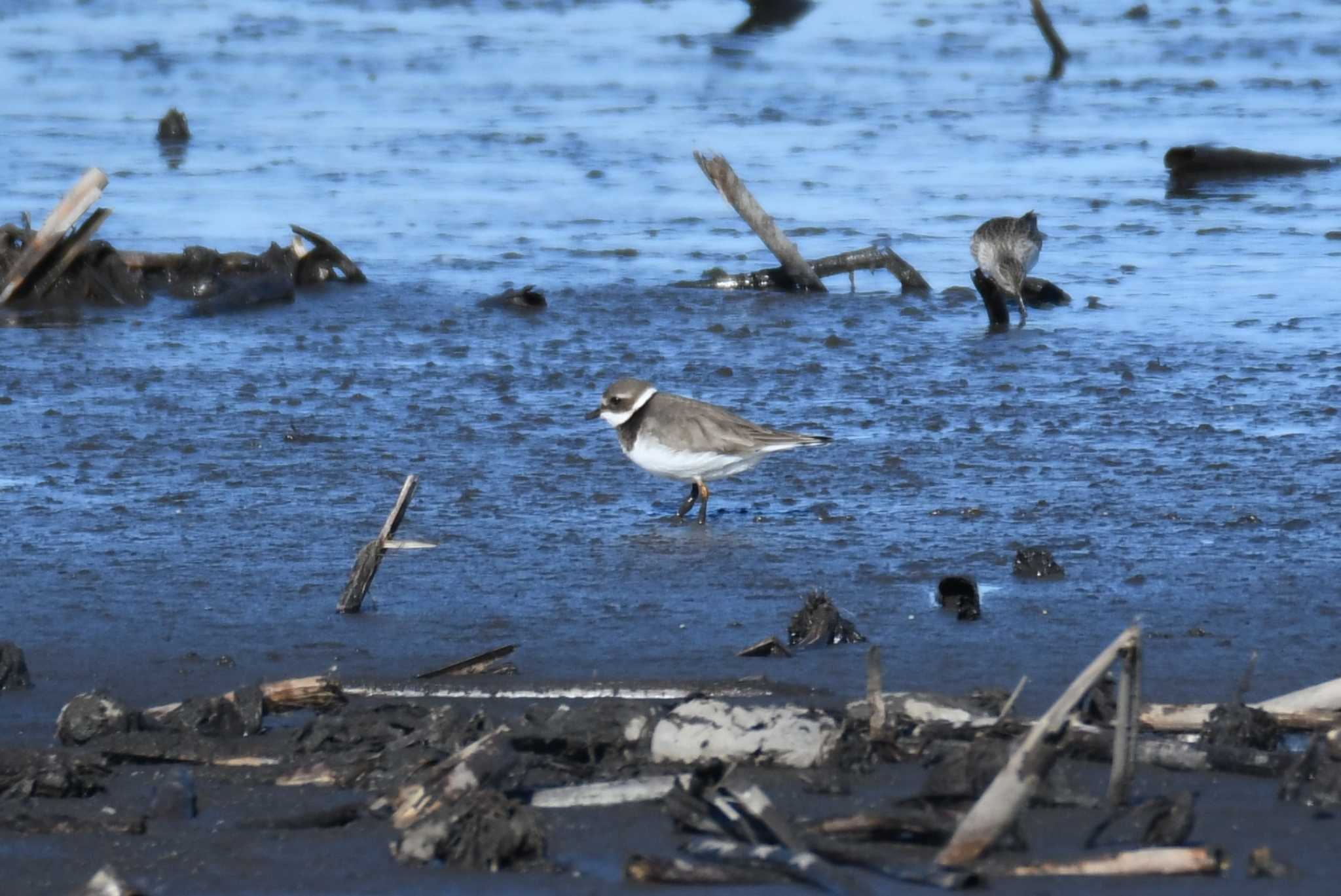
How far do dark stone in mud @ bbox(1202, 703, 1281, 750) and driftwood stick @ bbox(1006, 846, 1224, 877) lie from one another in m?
0.81

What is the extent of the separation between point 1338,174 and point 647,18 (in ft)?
37.5

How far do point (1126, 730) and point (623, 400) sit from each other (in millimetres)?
3766

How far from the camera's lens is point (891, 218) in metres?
13.1

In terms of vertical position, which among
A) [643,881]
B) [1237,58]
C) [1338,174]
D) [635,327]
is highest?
[1237,58]

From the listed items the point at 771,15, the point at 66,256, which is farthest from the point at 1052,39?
the point at 66,256

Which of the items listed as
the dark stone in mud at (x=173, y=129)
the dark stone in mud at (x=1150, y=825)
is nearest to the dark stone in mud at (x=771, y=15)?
the dark stone in mud at (x=173, y=129)

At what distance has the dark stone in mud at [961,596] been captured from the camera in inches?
238

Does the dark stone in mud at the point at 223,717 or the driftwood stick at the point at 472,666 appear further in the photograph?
the driftwood stick at the point at 472,666

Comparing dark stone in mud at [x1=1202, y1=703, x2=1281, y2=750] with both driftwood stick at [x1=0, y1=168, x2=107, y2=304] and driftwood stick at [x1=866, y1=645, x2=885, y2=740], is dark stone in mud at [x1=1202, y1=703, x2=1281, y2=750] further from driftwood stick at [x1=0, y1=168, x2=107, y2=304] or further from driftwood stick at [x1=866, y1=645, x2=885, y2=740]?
driftwood stick at [x1=0, y1=168, x2=107, y2=304]

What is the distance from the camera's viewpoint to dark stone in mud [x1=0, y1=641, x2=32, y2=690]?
5.39 metres

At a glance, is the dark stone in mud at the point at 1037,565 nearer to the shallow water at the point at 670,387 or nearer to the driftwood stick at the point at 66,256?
the shallow water at the point at 670,387

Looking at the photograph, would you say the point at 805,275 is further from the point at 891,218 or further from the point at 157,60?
the point at 157,60

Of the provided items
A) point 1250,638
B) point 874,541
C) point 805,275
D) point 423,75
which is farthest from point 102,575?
point 423,75

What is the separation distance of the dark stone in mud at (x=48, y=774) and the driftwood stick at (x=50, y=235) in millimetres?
6669
